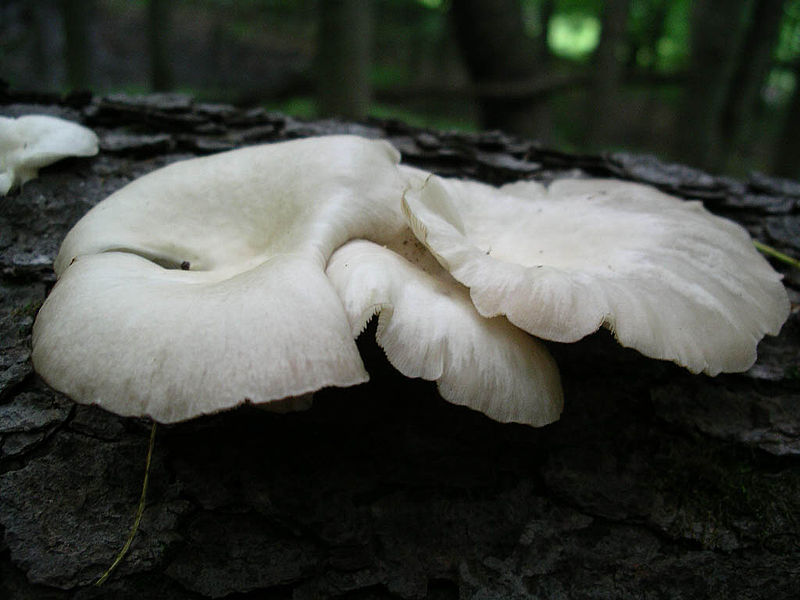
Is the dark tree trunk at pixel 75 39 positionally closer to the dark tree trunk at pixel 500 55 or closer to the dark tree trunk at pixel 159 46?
the dark tree trunk at pixel 159 46

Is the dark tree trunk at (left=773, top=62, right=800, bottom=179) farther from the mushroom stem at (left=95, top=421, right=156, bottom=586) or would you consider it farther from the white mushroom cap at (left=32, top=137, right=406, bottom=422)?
the mushroom stem at (left=95, top=421, right=156, bottom=586)

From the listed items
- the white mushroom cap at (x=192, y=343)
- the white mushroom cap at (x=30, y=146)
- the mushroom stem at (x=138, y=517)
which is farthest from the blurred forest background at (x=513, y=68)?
the mushroom stem at (x=138, y=517)

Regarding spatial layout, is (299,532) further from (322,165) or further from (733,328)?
(733,328)

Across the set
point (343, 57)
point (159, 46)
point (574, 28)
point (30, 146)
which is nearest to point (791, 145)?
point (343, 57)

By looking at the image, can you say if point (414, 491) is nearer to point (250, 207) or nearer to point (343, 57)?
point (250, 207)

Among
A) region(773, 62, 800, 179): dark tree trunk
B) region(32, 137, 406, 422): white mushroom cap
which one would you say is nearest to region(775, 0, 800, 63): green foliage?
region(773, 62, 800, 179): dark tree trunk

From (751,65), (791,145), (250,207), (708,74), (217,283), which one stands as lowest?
(791,145)

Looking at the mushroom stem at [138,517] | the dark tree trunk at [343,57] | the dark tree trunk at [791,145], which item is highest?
the dark tree trunk at [343,57]
